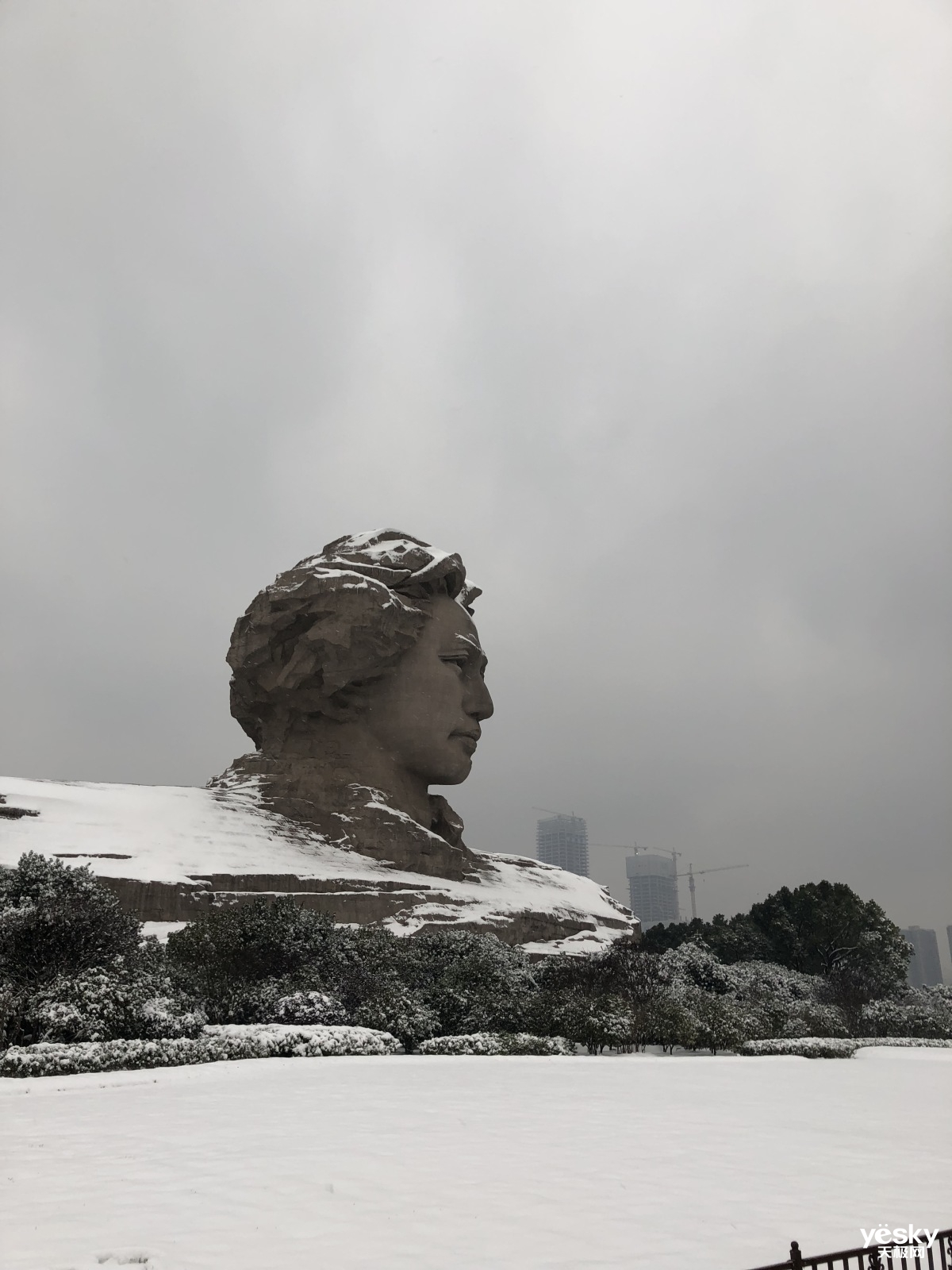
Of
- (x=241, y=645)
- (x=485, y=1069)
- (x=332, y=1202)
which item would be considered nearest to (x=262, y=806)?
(x=241, y=645)

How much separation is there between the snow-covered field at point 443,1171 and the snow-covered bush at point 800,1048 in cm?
508

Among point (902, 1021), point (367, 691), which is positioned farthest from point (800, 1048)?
point (367, 691)

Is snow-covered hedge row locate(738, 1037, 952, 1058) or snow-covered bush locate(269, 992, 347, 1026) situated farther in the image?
snow-covered hedge row locate(738, 1037, 952, 1058)

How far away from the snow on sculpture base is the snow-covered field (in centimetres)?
986

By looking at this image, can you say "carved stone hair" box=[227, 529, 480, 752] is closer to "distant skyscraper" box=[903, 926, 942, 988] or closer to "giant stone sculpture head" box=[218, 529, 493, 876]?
"giant stone sculpture head" box=[218, 529, 493, 876]

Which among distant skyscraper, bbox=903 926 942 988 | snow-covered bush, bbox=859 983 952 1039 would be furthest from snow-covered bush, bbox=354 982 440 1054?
distant skyscraper, bbox=903 926 942 988

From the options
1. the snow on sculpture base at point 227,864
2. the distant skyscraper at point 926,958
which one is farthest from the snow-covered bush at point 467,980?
the distant skyscraper at point 926,958

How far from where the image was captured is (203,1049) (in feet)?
36.5

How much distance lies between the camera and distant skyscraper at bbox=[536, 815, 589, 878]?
161 m

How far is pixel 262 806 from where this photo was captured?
24562mm

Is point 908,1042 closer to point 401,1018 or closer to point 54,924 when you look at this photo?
point 401,1018

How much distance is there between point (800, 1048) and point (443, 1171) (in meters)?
11.6

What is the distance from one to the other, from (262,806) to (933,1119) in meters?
18.7

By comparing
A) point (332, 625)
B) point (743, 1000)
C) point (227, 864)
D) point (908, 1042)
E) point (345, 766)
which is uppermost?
point (332, 625)
